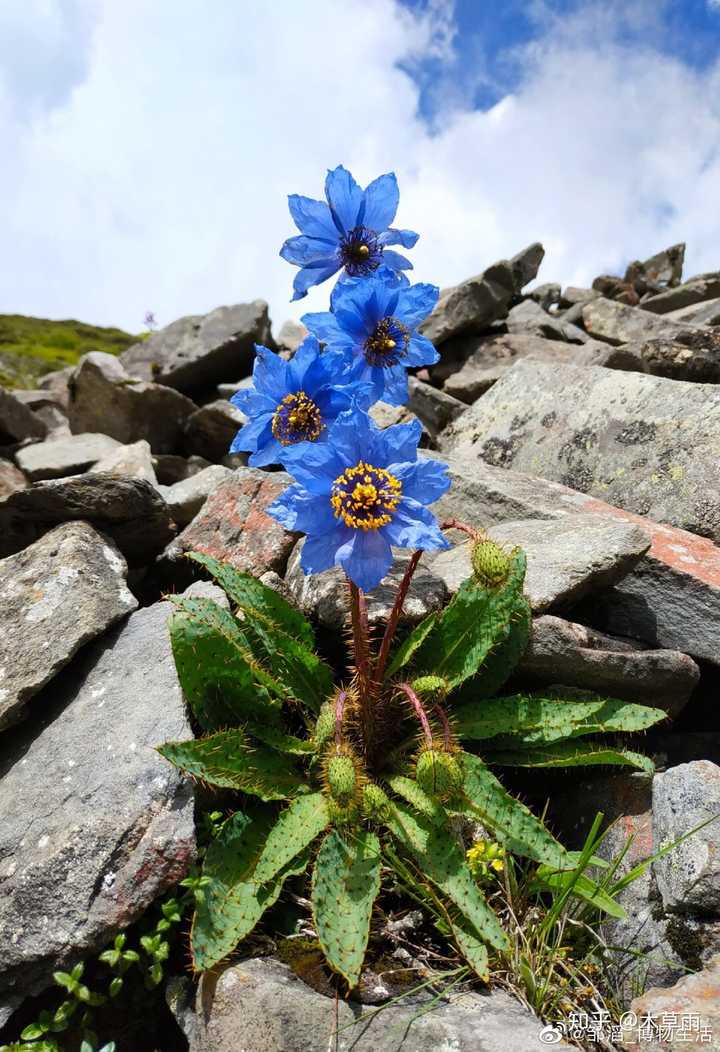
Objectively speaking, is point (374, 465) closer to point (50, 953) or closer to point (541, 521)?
point (541, 521)

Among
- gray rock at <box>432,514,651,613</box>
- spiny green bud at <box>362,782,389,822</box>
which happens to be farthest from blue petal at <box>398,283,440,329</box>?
spiny green bud at <box>362,782,389,822</box>

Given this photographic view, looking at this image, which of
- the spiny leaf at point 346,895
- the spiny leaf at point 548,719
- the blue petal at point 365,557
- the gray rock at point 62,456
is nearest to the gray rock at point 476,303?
the gray rock at point 62,456

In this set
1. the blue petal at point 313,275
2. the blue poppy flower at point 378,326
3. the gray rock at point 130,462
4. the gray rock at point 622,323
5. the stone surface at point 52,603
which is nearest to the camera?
the blue poppy flower at point 378,326

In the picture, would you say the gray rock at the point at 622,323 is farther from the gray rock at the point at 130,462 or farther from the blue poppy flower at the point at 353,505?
the blue poppy flower at the point at 353,505

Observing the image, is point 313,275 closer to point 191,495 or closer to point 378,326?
point 378,326

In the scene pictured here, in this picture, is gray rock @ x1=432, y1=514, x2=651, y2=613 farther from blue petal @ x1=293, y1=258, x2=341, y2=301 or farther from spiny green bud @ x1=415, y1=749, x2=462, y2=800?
blue petal @ x1=293, y1=258, x2=341, y2=301

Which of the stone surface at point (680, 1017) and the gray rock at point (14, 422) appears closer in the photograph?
the stone surface at point (680, 1017)

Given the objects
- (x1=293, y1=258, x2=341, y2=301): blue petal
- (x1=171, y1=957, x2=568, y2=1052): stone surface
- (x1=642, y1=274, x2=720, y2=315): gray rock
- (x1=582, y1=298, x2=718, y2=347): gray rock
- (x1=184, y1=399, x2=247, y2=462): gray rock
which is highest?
(x1=642, y1=274, x2=720, y2=315): gray rock

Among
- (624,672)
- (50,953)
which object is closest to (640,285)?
(624,672)
